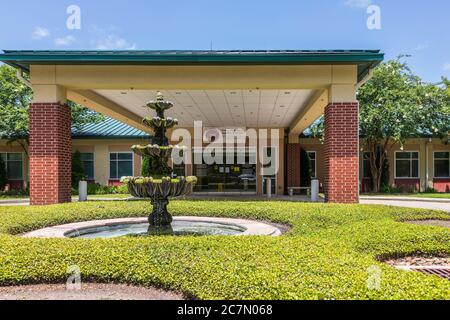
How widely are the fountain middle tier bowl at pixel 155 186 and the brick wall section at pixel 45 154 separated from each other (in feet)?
15.9

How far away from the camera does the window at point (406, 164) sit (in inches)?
1045

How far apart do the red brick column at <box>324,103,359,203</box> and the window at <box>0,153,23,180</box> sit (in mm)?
23246

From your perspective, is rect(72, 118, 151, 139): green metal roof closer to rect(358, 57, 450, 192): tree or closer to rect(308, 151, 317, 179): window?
rect(308, 151, 317, 179): window

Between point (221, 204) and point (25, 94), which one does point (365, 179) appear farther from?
point (25, 94)

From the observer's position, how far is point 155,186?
7840 mm

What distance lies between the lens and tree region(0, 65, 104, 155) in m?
22.6

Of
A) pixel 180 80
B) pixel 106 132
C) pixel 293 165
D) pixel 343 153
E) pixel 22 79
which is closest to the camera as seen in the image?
pixel 343 153

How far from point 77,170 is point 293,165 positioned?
14.7 metres

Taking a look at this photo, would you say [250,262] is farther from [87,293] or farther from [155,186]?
[155,186]

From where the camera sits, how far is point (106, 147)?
25.6 m

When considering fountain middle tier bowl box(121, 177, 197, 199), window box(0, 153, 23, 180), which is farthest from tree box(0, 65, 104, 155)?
fountain middle tier bowl box(121, 177, 197, 199)

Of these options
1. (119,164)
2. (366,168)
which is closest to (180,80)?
(119,164)
